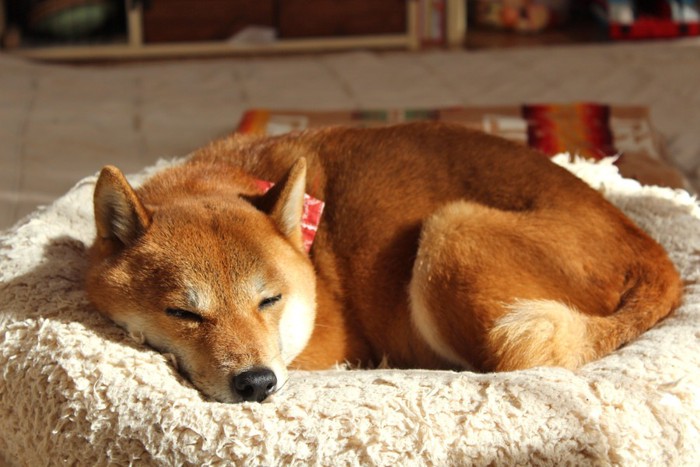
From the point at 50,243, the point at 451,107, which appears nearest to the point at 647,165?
the point at 451,107

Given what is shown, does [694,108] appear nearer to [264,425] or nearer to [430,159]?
[430,159]

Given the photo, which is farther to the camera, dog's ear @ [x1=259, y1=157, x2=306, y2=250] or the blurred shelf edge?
the blurred shelf edge

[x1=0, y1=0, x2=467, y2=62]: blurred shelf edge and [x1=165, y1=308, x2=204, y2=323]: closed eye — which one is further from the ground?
[x1=0, y1=0, x2=467, y2=62]: blurred shelf edge

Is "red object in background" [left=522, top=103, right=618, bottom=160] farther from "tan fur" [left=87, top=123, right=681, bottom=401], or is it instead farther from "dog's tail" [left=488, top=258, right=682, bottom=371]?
"dog's tail" [left=488, top=258, right=682, bottom=371]

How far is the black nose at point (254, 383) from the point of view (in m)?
1.64

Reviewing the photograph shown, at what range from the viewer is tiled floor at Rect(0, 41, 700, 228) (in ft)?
11.6

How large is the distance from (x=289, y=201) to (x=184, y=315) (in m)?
0.35

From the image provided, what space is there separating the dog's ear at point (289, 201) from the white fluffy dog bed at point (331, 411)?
0.33 m

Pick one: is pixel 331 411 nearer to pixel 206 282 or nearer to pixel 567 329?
pixel 206 282

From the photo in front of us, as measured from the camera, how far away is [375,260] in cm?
211

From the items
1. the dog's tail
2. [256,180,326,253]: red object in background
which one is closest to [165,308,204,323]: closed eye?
[256,180,326,253]: red object in background

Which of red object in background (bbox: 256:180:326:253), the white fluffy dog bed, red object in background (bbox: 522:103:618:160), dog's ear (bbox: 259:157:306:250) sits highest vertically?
dog's ear (bbox: 259:157:306:250)

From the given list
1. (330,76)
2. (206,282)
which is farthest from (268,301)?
(330,76)

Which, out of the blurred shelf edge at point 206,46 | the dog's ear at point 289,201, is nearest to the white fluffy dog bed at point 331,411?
the dog's ear at point 289,201
